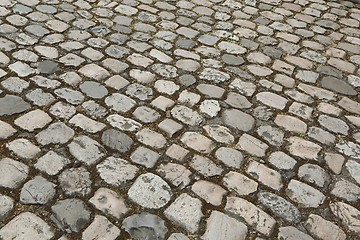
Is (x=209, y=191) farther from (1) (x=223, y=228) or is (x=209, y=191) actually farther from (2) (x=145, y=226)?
(2) (x=145, y=226)

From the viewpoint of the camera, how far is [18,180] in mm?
2682

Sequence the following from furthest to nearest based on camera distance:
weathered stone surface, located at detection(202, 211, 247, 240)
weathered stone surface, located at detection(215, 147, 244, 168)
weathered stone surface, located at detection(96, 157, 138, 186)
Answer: weathered stone surface, located at detection(215, 147, 244, 168), weathered stone surface, located at detection(96, 157, 138, 186), weathered stone surface, located at detection(202, 211, 247, 240)

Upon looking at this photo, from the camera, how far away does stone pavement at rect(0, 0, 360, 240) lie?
2.60 meters

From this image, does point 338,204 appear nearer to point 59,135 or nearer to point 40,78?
point 59,135

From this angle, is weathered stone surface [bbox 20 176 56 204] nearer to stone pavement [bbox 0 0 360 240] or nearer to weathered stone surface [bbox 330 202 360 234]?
stone pavement [bbox 0 0 360 240]

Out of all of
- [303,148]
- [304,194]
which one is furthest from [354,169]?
[304,194]

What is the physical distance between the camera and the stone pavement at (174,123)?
260 centimetres

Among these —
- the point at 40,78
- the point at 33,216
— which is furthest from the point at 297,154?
the point at 40,78

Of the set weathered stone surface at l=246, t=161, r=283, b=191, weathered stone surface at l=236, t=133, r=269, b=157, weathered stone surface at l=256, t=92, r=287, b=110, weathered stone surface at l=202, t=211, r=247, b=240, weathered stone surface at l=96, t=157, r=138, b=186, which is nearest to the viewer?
weathered stone surface at l=202, t=211, r=247, b=240

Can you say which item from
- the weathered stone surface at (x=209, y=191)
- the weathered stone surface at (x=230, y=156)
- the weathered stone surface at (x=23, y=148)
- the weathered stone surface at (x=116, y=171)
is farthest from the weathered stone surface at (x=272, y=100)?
the weathered stone surface at (x=23, y=148)

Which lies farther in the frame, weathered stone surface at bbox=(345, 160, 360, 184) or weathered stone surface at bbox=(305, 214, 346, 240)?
weathered stone surface at bbox=(345, 160, 360, 184)

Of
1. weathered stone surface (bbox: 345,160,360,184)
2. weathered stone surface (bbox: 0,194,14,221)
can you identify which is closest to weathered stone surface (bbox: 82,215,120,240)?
weathered stone surface (bbox: 0,194,14,221)

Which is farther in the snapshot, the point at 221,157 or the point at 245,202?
the point at 221,157

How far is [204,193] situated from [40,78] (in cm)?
168
